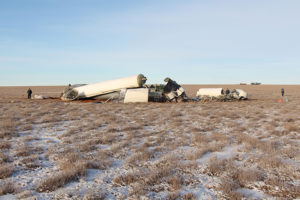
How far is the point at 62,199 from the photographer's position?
4586 millimetres

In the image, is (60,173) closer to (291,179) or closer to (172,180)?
(172,180)

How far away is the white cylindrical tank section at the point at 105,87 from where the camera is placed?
26.4 m

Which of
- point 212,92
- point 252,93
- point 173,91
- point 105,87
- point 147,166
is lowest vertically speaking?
point 147,166

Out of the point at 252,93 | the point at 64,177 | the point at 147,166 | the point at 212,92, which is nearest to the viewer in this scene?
the point at 64,177

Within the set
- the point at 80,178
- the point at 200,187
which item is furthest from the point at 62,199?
the point at 200,187

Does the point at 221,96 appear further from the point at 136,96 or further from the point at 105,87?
the point at 105,87

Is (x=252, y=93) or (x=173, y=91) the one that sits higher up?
(x=173, y=91)

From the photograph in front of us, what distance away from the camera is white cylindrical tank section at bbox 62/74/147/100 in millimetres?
26359

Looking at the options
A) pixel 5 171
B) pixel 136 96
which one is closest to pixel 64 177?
pixel 5 171

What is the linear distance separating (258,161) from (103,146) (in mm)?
5327

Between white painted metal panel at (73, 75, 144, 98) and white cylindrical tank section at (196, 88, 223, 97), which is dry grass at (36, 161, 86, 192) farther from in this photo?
white cylindrical tank section at (196, 88, 223, 97)

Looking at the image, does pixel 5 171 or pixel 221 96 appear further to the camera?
pixel 221 96

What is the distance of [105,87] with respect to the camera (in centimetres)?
2770

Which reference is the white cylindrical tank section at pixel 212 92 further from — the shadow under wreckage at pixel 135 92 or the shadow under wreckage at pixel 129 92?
the shadow under wreckage at pixel 129 92
